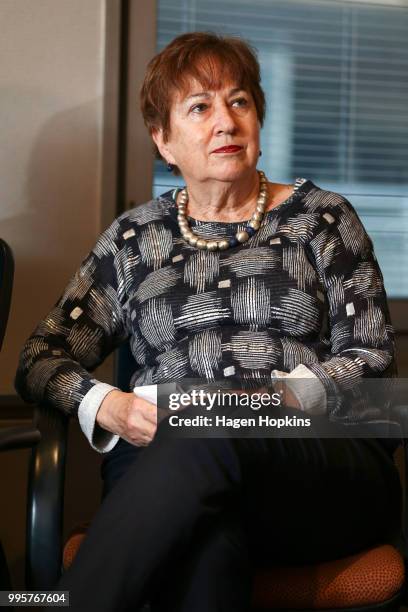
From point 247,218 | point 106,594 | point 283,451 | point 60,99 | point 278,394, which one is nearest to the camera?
point 106,594

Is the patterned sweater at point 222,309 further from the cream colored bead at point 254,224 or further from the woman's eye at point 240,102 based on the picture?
the woman's eye at point 240,102

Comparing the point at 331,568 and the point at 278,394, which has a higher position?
the point at 278,394

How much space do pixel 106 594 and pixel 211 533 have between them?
172 millimetres

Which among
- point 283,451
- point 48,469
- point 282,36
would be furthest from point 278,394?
point 282,36

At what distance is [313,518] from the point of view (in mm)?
1397

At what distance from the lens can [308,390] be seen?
154 cm

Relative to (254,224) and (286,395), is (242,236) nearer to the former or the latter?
(254,224)

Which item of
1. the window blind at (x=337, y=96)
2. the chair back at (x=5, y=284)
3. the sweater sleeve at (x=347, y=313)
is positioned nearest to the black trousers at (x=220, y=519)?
the sweater sleeve at (x=347, y=313)

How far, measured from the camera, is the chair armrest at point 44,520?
143 centimetres

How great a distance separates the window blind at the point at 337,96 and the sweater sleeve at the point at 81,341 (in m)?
0.66

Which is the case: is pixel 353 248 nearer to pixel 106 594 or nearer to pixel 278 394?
pixel 278 394

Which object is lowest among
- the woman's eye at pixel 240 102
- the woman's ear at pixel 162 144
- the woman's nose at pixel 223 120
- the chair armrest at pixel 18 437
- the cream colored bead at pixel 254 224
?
the chair armrest at pixel 18 437

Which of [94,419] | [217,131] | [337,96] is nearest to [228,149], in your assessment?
[217,131]

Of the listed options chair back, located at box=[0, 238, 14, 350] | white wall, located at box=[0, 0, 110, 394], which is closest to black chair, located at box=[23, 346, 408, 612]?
chair back, located at box=[0, 238, 14, 350]
